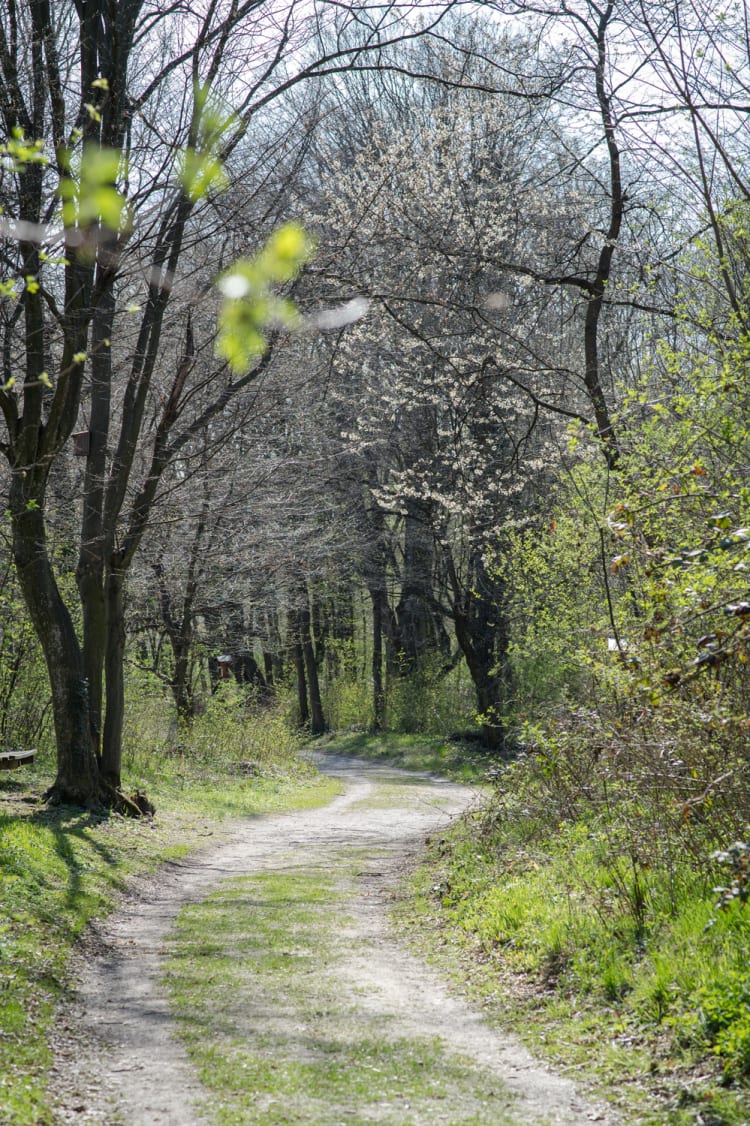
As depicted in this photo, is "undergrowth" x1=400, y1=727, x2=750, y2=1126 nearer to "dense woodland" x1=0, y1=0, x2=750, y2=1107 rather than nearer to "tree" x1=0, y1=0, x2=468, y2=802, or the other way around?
"dense woodland" x1=0, y1=0, x2=750, y2=1107

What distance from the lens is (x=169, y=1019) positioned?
5629mm

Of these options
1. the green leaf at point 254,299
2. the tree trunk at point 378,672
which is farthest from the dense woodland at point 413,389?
the tree trunk at point 378,672

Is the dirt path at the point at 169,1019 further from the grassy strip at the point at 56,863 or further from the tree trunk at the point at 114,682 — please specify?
the tree trunk at the point at 114,682

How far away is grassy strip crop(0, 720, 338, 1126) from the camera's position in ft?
16.6

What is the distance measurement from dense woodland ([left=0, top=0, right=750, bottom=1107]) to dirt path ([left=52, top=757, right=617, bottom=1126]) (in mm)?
774

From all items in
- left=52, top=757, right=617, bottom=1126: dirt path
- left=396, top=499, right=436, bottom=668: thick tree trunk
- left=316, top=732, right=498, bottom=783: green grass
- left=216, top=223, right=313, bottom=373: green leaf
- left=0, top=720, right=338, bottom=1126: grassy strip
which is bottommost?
left=316, top=732, right=498, bottom=783: green grass

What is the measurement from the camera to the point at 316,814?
16.0 meters

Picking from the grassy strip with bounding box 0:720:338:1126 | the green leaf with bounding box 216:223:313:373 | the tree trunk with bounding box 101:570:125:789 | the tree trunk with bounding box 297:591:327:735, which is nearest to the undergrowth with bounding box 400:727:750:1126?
the grassy strip with bounding box 0:720:338:1126

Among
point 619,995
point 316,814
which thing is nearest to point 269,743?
point 316,814

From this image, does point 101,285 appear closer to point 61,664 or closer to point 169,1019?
point 61,664

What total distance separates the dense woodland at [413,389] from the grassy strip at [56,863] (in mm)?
1011

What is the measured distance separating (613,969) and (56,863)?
5359 millimetres

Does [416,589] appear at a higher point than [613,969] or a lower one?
higher

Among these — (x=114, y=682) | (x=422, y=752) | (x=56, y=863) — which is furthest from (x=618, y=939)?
(x=422, y=752)
